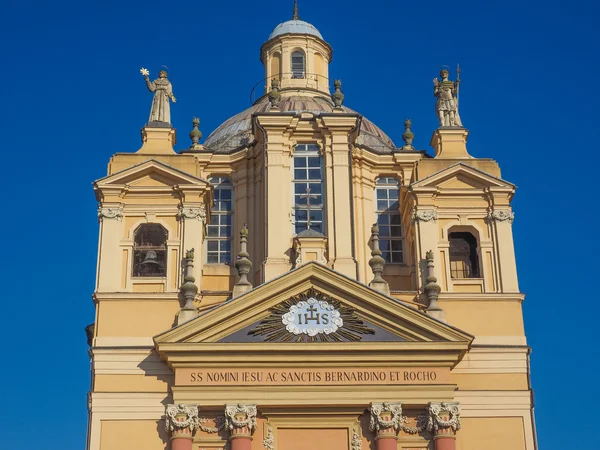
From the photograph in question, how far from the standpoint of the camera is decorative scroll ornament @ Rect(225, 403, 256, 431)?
1054 inches

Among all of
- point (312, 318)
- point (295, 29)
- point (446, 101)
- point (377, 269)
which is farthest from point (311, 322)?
point (295, 29)

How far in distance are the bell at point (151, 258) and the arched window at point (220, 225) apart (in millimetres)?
2423

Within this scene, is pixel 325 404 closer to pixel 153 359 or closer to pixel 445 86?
pixel 153 359

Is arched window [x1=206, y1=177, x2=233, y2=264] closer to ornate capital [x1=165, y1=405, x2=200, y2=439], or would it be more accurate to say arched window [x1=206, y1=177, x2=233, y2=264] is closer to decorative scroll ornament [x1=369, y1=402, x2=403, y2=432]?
ornate capital [x1=165, y1=405, x2=200, y2=439]

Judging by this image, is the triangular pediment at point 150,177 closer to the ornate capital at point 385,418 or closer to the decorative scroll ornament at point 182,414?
the decorative scroll ornament at point 182,414

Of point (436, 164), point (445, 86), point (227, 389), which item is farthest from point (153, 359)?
point (445, 86)

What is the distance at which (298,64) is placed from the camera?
38125mm

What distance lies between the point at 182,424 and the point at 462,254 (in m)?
9.50

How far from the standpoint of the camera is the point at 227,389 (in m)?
27.2

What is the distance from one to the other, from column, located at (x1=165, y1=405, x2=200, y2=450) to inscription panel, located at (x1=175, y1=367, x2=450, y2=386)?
2.09 feet

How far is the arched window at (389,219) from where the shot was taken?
32875mm

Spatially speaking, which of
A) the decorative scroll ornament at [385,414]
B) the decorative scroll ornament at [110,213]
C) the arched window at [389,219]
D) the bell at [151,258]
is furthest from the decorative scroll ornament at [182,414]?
the arched window at [389,219]

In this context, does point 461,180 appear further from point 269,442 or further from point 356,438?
point 269,442

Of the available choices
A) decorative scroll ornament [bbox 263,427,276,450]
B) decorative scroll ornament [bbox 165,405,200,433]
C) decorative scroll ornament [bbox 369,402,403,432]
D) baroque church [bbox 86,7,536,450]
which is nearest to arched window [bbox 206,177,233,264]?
baroque church [bbox 86,7,536,450]
